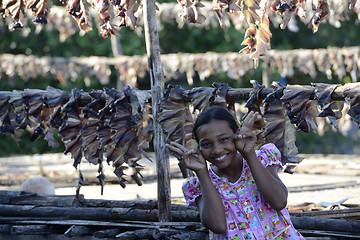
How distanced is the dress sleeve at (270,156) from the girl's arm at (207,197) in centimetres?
30

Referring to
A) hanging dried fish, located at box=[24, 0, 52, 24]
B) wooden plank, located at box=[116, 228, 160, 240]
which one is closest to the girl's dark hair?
wooden plank, located at box=[116, 228, 160, 240]

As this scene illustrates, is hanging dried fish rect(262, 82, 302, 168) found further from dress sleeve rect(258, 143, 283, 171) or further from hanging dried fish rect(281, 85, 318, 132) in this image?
dress sleeve rect(258, 143, 283, 171)

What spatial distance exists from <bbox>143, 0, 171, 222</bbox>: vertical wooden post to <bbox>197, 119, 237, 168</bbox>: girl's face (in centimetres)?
64

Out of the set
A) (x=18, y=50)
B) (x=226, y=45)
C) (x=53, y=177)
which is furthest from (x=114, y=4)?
(x=18, y=50)

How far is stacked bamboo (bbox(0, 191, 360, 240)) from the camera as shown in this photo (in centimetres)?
320

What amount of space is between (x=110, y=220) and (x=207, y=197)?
3.40 ft

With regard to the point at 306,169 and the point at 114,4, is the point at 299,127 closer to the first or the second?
the point at 114,4

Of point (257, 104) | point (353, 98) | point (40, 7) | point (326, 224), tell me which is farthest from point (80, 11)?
point (326, 224)

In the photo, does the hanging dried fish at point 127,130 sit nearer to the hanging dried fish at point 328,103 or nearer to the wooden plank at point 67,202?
the wooden plank at point 67,202

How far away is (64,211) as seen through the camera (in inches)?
151

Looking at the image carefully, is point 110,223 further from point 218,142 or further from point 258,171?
point 258,171

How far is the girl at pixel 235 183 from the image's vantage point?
284 centimetres

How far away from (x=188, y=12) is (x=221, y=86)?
0.47 meters

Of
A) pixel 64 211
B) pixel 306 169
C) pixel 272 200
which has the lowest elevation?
pixel 306 169
